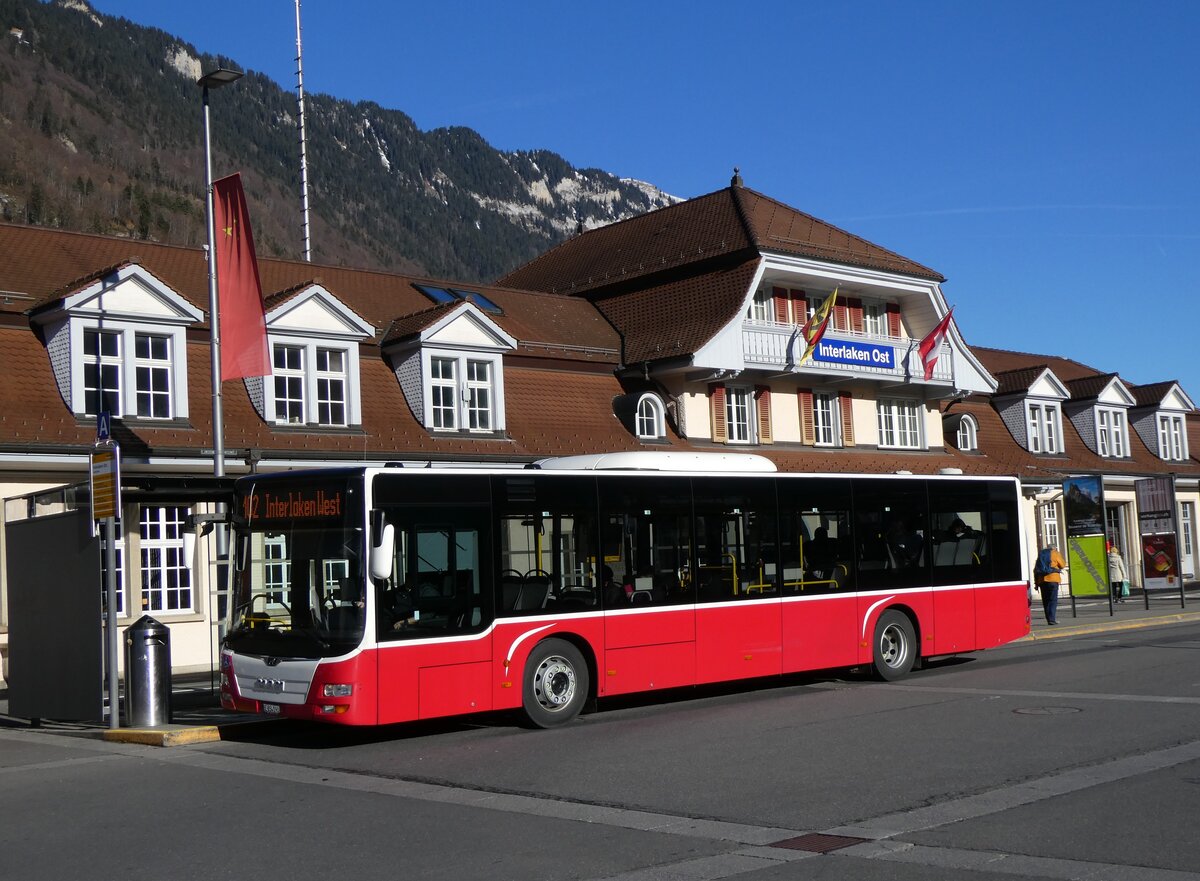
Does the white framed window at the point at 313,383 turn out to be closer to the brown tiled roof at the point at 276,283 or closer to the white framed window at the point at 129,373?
the brown tiled roof at the point at 276,283

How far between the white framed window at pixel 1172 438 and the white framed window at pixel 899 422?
16632 millimetres

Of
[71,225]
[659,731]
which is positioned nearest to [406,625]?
[659,731]

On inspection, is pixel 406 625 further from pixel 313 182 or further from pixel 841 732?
pixel 313 182

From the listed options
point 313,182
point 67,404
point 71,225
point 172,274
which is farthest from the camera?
point 313,182

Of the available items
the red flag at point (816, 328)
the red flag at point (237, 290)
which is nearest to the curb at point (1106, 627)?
the red flag at point (816, 328)

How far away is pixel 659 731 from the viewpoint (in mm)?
13922

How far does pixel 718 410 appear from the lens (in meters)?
33.6

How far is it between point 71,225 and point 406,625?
383 feet

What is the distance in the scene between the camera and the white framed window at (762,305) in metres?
34.6

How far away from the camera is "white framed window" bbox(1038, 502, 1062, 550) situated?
142ft

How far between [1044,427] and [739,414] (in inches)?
638

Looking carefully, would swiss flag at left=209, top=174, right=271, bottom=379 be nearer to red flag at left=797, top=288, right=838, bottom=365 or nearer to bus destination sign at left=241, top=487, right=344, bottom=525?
bus destination sign at left=241, top=487, right=344, bottom=525

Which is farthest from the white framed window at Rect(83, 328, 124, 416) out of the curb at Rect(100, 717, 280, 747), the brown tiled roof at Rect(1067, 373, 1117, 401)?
the brown tiled roof at Rect(1067, 373, 1117, 401)

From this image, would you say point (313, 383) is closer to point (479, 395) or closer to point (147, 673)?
point (479, 395)
